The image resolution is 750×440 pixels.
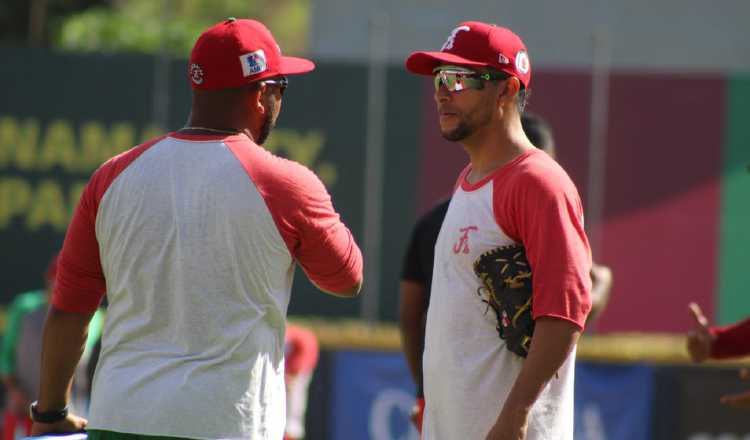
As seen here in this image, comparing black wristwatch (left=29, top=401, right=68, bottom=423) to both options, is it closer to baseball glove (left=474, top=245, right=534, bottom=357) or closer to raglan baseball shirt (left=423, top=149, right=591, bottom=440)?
raglan baseball shirt (left=423, top=149, right=591, bottom=440)

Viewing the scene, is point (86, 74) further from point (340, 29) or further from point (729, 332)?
point (729, 332)

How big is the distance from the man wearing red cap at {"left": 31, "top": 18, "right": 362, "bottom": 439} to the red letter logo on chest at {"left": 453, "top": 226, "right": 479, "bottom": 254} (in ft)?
1.00

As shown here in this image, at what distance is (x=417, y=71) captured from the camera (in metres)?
3.89

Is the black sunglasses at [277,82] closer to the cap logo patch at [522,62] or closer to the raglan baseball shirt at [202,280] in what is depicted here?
the raglan baseball shirt at [202,280]

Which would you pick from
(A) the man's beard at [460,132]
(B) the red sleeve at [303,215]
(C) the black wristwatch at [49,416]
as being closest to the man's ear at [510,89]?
(A) the man's beard at [460,132]

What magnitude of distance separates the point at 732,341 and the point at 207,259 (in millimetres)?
2238

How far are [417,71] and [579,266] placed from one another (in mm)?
895

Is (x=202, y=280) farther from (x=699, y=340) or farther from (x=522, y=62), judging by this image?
(x=699, y=340)

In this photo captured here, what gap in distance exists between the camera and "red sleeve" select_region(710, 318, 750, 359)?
4734 millimetres

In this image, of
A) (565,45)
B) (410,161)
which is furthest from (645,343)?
(565,45)

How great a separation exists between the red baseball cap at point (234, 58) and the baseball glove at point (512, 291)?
816 millimetres

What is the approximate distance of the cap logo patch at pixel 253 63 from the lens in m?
3.59

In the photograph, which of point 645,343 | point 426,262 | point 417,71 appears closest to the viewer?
point 417,71

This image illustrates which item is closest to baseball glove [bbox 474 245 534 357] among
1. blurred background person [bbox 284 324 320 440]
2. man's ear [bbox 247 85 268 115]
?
man's ear [bbox 247 85 268 115]
